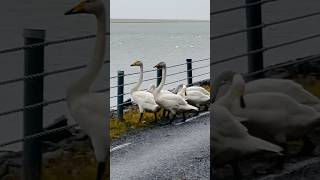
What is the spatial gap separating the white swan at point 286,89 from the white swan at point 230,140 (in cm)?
13

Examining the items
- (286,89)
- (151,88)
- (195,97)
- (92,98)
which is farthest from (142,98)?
(286,89)

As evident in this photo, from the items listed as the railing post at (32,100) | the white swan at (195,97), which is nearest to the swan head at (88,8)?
the railing post at (32,100)

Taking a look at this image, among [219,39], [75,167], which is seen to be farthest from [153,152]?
[219,39]

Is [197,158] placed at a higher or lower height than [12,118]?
lower

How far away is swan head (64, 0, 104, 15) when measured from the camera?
201 centimetres

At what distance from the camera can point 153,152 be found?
7.55ft

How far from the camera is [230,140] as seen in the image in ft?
7.18

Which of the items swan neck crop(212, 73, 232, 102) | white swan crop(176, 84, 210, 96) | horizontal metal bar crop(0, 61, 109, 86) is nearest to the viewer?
horizontal metal bar crop(0, 61, 109, 86)

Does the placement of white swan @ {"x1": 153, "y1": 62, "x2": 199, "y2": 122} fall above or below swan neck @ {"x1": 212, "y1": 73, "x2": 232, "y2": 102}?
below

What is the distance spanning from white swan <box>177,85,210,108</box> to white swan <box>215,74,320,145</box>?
9cm

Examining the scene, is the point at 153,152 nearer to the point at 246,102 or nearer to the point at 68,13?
the point at 246,102

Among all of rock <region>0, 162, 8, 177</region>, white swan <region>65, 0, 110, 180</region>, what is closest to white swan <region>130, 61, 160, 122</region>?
white swan <region>65, 0, 110, 180</region>

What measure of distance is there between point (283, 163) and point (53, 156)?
0.86 m

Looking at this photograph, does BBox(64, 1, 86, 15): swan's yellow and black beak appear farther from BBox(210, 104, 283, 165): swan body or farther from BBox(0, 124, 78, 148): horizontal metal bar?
BBox(210, 104, 283, 165): swan body
